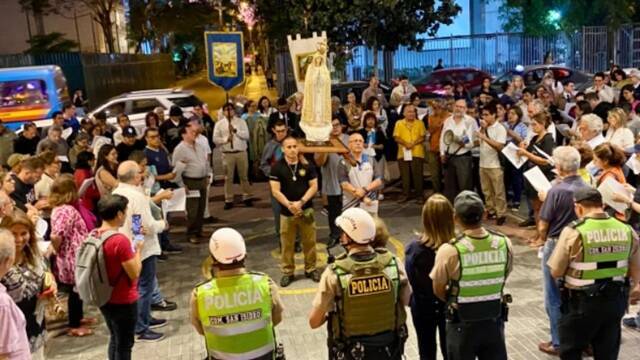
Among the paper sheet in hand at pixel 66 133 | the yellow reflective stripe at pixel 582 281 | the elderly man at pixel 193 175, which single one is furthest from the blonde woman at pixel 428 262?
the paper sheet in hand at pixel 66 133

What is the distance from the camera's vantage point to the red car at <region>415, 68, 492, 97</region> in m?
19.8

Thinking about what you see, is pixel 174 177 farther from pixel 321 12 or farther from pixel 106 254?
pixel 321 12

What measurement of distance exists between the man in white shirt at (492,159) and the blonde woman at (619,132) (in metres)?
1.45

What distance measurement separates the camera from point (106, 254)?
491 centimetres

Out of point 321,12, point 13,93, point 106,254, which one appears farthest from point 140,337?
point 13,93

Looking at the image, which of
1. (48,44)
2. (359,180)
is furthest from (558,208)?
(48,44)

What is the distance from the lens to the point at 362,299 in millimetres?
3844

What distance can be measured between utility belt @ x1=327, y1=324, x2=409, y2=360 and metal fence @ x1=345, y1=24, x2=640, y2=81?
851 inches

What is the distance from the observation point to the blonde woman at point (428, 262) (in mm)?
4570

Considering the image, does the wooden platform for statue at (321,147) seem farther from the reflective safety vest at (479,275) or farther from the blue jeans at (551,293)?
the reflective safety vest at (479,275)

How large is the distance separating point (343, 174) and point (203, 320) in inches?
179

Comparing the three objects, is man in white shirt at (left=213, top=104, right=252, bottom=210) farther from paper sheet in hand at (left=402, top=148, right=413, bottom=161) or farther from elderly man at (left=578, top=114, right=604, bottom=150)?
elderly man at (left=578, top=114, right=604, bottom=150)

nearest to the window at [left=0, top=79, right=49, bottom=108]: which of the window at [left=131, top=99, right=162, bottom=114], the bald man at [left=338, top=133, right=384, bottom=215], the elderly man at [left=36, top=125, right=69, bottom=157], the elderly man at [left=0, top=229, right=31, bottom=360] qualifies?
the window at [left=131, top=99, right=162, bottom=114]

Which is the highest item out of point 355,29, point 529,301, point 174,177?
point 355,29
